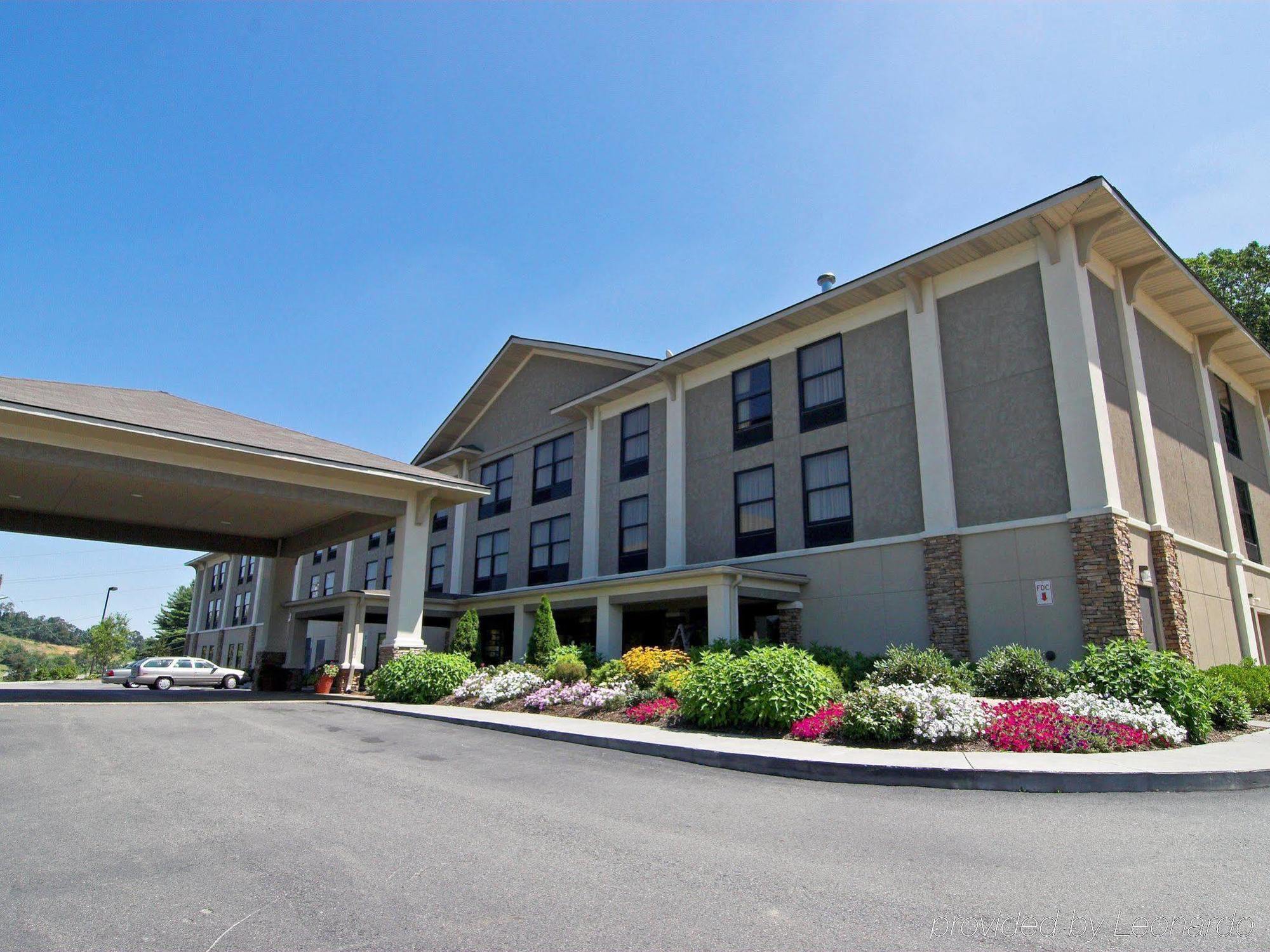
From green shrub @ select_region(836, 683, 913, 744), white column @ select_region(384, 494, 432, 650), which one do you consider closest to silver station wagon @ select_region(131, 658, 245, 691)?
white column @ select_region(384, 494, 432, 650)

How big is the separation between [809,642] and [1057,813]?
41.7 ft

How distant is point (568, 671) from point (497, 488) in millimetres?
15448

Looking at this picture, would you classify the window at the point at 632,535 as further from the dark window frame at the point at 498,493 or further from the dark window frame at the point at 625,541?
the dark window frame at the point at 498,493

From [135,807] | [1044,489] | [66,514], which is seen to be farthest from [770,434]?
[66,514]

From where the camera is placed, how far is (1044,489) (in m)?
16.0

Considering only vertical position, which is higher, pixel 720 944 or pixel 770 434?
pixel 770 434

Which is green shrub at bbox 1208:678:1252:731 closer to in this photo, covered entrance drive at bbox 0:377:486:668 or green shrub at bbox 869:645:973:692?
green shrub at bbox 869:645:973:692

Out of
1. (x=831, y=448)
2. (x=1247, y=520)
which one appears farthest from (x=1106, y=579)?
(x=1247, y=520)

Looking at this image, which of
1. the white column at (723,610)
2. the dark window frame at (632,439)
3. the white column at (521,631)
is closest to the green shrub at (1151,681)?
the white column at (723,610)

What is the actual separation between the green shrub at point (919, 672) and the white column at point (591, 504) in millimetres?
13102

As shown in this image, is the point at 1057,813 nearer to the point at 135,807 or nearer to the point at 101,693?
the point at 135,807

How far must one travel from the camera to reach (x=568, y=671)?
57.9 feet

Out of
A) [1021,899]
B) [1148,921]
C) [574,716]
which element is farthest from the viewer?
[574,716]

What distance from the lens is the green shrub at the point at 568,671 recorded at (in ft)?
57.7
